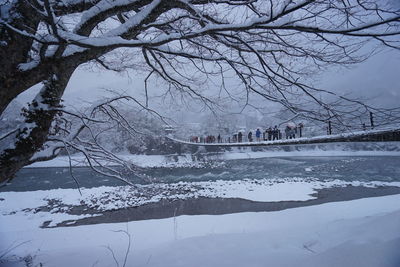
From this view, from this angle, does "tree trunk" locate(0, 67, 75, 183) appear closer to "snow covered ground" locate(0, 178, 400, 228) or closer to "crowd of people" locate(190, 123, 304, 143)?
"crowd of people" locate(190, 123, 304, 143)

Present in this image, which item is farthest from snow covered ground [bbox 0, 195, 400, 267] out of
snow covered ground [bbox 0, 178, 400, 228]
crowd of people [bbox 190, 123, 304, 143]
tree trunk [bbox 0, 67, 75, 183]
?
snow covered ground [bbox 0, 178, 400, 228]

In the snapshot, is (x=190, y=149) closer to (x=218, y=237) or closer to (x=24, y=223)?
(x=24, y=223)

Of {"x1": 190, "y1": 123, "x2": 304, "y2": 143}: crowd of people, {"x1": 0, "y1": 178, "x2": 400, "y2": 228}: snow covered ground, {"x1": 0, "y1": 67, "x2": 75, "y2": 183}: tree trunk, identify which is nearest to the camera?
{"x1": 0, "y1": 67, "x2": 75, "y2": 183}: tree trunk

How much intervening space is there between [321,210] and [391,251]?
22.6ft

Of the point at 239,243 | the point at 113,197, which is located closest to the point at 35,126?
the point at 239,243

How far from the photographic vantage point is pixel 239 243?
3473 millimetres

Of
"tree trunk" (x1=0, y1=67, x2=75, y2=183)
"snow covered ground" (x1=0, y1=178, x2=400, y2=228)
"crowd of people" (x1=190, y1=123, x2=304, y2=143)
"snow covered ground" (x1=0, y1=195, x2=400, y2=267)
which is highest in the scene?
"crowd of people" (x1=190, y1=123, x2=304, y2=143)

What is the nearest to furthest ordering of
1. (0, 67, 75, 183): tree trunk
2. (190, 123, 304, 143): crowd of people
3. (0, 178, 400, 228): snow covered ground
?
(0, 67, 75, 183): tree trunk, (190, 123, 304, 143): crowd of people, (0, 178, 400, 228): snow covered ground

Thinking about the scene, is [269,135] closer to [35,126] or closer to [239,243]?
[239,243]

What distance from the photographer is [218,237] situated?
3947 millimetres

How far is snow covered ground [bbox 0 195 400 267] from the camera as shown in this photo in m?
2.21

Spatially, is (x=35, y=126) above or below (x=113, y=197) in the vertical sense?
above

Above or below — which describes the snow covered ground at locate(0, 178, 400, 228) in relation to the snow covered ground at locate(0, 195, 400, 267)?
below

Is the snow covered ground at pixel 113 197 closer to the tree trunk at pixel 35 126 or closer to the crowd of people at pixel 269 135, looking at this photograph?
the crowd of people at pixel 269 135
